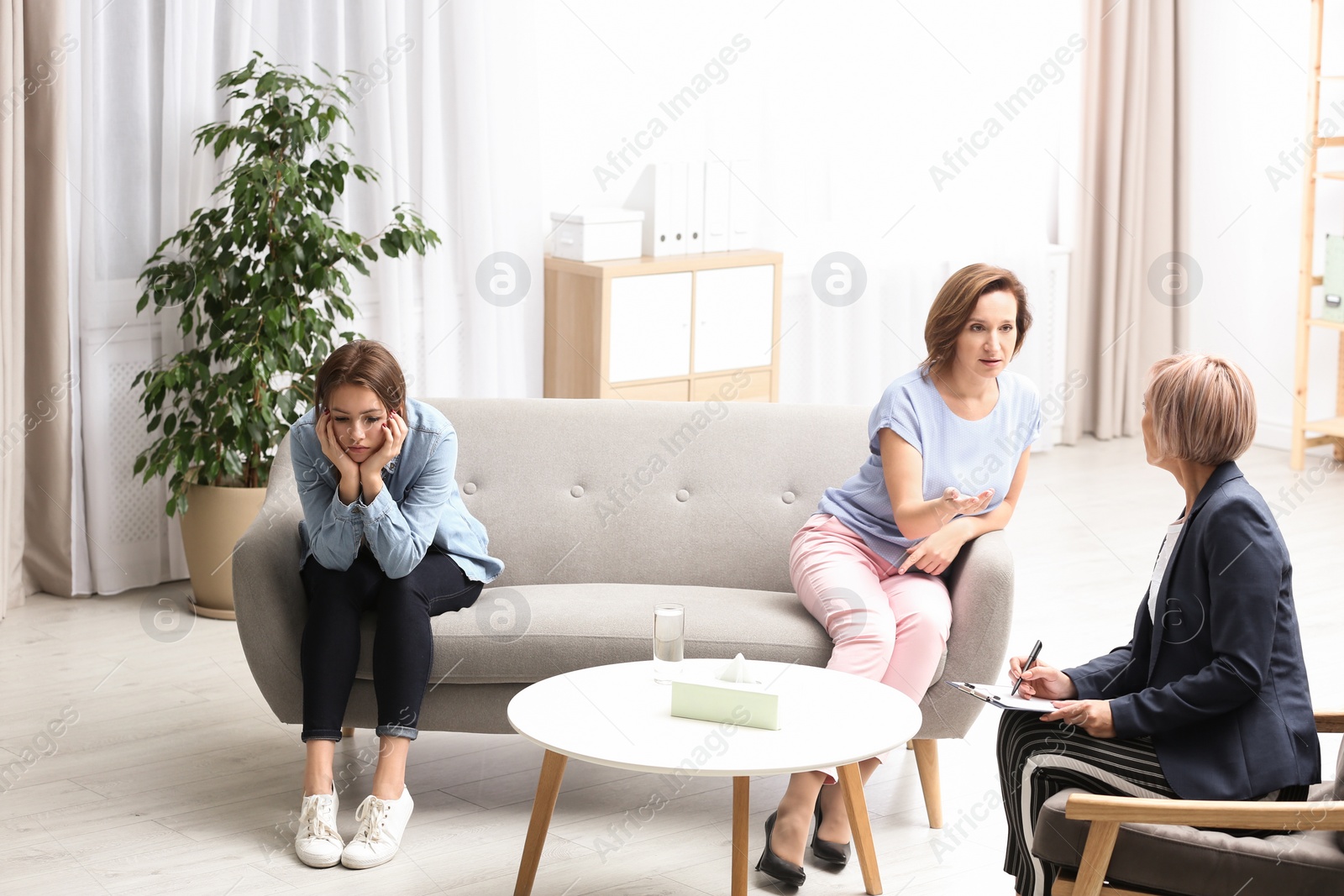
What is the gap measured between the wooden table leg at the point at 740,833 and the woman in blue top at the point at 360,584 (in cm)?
71

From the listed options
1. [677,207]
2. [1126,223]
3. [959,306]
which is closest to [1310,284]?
[1126,223]

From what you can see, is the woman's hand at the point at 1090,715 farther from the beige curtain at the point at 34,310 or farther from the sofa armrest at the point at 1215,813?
the beige curtain at the point at 34,310

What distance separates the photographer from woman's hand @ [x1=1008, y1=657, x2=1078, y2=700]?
7.53ft

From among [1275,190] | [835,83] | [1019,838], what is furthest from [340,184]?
[1275,190]

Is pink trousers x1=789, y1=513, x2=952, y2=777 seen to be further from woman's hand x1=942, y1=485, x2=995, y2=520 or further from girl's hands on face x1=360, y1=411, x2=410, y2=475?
girl's hands on face x1=360, y1=411, x2=410, y2=475

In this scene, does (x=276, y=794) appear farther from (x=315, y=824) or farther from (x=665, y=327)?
(x=665, y=327)

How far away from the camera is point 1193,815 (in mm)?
1868

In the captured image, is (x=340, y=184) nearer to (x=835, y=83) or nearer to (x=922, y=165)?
(x=835, y=83)

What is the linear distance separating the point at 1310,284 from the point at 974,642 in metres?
3.88

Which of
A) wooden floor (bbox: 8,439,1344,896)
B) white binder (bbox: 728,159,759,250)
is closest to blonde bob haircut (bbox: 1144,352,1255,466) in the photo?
wooden floor (bbox: 8,439,1344,896)

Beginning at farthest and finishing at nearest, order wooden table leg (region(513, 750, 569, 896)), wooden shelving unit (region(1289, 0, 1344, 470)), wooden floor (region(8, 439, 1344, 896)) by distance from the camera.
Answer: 1. wooden shelving unit (region(1289, 0, 1344, 470))
2. wooden floor (region(8, 439, 1344, 896))
3. wooden table leg (region(513, 750, 569, 896))

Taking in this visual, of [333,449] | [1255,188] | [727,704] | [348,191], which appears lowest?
[727,704]

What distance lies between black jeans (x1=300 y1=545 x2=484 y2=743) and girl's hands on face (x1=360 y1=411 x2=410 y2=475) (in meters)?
0.20

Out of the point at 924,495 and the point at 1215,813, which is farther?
the point at 924,495
